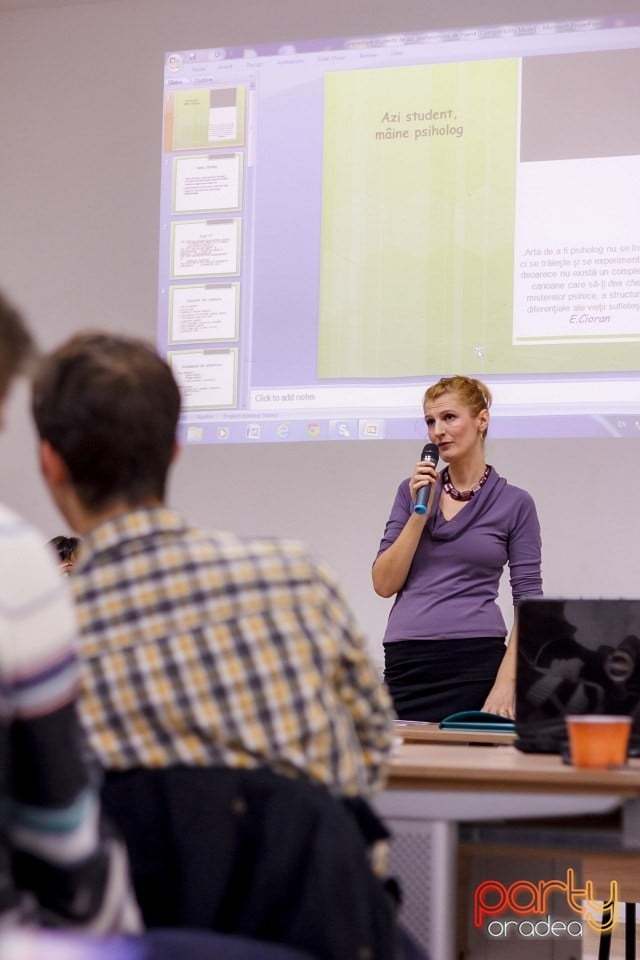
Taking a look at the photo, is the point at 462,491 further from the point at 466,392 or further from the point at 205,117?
the point at 205,117

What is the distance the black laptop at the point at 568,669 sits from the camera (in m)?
1.61

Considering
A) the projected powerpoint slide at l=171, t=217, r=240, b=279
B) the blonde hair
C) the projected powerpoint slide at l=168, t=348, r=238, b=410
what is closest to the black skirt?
the blonde hair

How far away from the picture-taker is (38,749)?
75cm

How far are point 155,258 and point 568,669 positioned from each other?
2749 millimetres

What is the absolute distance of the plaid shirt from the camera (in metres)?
1.00

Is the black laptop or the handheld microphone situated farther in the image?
the handheld microphone

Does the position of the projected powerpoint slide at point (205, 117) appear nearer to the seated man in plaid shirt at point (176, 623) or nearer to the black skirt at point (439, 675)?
the black skirt at point (439, 675)

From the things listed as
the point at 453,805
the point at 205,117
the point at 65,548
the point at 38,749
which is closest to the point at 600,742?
the point at 453,805

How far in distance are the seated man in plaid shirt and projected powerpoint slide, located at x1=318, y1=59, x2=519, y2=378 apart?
2.58 meters

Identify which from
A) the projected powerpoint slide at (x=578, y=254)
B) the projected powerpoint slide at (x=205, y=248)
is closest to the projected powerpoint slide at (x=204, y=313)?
the projected powerpoint slide at (x=205, y=248)

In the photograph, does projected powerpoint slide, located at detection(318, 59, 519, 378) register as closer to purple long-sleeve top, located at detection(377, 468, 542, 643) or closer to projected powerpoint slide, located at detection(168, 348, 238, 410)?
projected powerpoint slide, located at detection(168, 348, 238, 410)

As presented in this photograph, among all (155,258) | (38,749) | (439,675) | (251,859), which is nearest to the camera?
(38,749)

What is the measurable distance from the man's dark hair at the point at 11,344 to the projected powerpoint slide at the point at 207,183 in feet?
10.3

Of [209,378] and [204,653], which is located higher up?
[209,378]
